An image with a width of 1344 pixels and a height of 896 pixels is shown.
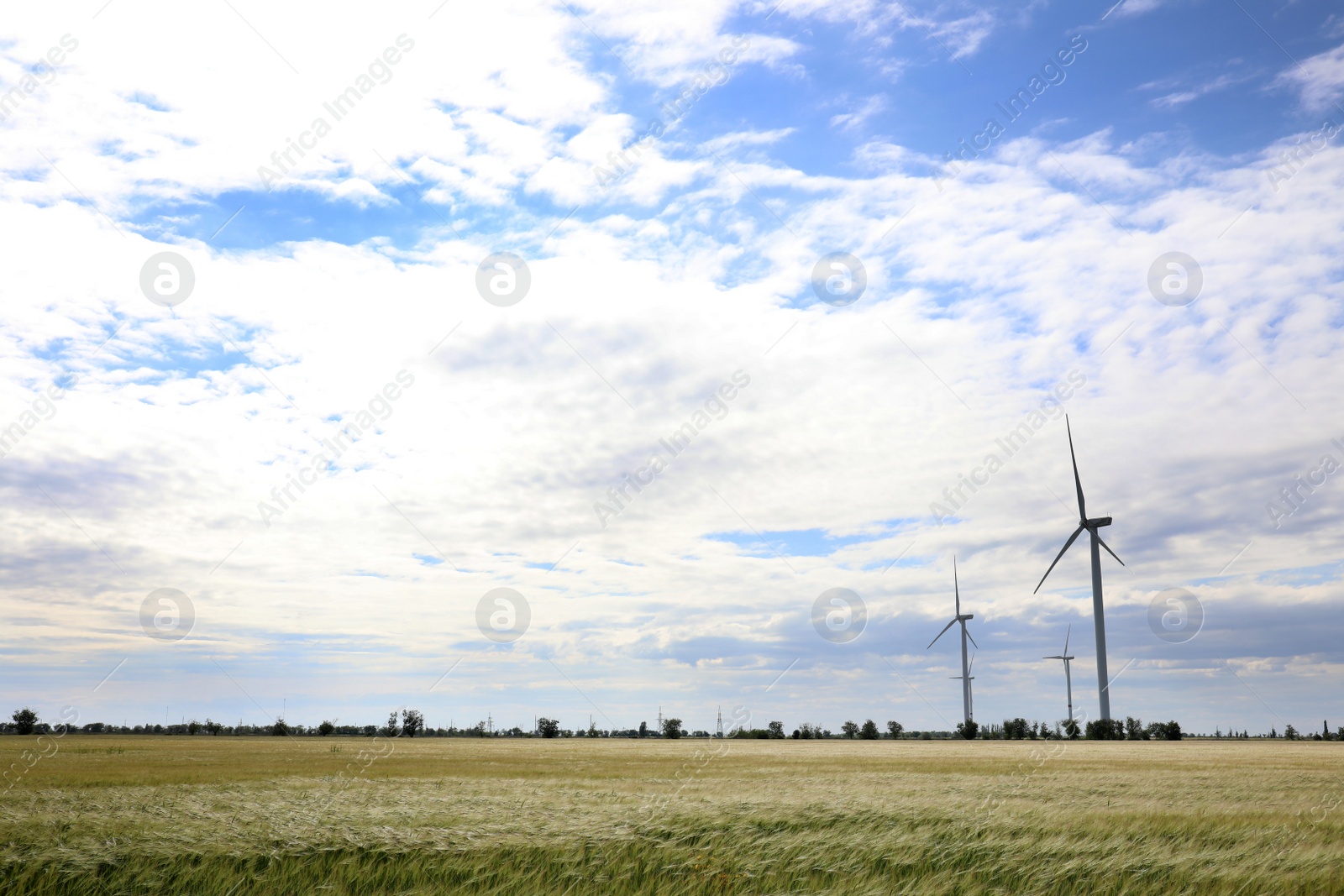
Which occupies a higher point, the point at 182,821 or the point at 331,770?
the point at 182,821

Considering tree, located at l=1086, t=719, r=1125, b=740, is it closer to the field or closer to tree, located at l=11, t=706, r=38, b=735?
the field

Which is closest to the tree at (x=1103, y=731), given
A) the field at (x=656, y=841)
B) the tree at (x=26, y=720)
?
the field at (x=656, y=841)

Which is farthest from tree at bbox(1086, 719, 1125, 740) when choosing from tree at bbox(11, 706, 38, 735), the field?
tree at bbox(11, 706, 38, 735)

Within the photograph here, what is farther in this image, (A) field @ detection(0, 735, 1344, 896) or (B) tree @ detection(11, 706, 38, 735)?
(B) tree @ detection(11, 706, 38, 735)

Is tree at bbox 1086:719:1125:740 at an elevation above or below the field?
below

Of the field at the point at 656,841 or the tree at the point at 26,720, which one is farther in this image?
the tree at the point at 26,720

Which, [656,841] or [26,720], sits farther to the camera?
[26,720]

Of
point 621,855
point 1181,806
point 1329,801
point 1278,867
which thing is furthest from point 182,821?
point 1329,801

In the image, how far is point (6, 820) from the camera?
1666 cm

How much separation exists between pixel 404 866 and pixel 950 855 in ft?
32.6

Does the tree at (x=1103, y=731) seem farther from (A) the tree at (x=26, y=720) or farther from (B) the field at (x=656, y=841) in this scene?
(A) the tree at (x=26, y=720)

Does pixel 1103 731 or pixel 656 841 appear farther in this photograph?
pixel 1103 731

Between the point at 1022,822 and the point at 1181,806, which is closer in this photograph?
the point at 1022,822

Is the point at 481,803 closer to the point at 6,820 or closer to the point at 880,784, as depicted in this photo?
the point at 6,820
